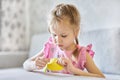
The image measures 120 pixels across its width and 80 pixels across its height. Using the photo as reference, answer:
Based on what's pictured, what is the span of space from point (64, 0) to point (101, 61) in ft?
2.32

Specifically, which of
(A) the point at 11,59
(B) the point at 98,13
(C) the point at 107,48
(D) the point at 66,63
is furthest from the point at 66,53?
(A) the point at 11,59

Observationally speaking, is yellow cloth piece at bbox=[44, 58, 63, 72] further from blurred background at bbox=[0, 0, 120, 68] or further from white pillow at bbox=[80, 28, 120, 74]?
blurred background at bbox=[0, 0, 120, 68]

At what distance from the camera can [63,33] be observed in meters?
1.25

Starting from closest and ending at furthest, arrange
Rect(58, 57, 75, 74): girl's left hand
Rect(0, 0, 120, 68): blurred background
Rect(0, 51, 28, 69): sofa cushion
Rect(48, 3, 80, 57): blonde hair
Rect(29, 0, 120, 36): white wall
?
Rect(58, 57, 75, 74): girl's left hand, Rect(48, 3, 80, 57): blonde hair, Rect(29, 0, 120, 36): white wall, Rect(0, 51, 28, 69): sofa cushion, Rect(0, 0, 120, 68): blurred background

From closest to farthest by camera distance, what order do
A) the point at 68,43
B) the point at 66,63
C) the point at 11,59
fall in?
the point at 66,63 < the point at 68,43 < the point at 11,59

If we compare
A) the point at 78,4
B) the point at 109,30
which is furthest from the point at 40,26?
the point at 109,30

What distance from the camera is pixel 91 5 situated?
6.45 feet

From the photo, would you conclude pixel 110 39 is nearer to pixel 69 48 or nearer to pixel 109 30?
pixel 109 30

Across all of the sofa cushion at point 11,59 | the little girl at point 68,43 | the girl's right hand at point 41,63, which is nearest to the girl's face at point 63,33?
the little girl at point 68,43

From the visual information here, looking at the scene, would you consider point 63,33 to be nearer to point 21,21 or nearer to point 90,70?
point 90,70

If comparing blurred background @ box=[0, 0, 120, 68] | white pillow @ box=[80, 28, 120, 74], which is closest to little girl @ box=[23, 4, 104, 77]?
white pillow @ box=[80, 28, 120, 74]

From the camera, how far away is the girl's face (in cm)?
126

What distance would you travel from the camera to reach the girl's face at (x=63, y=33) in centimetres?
126

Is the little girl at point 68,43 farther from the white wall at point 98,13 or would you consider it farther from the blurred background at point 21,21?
the blurred background at point 21,21
